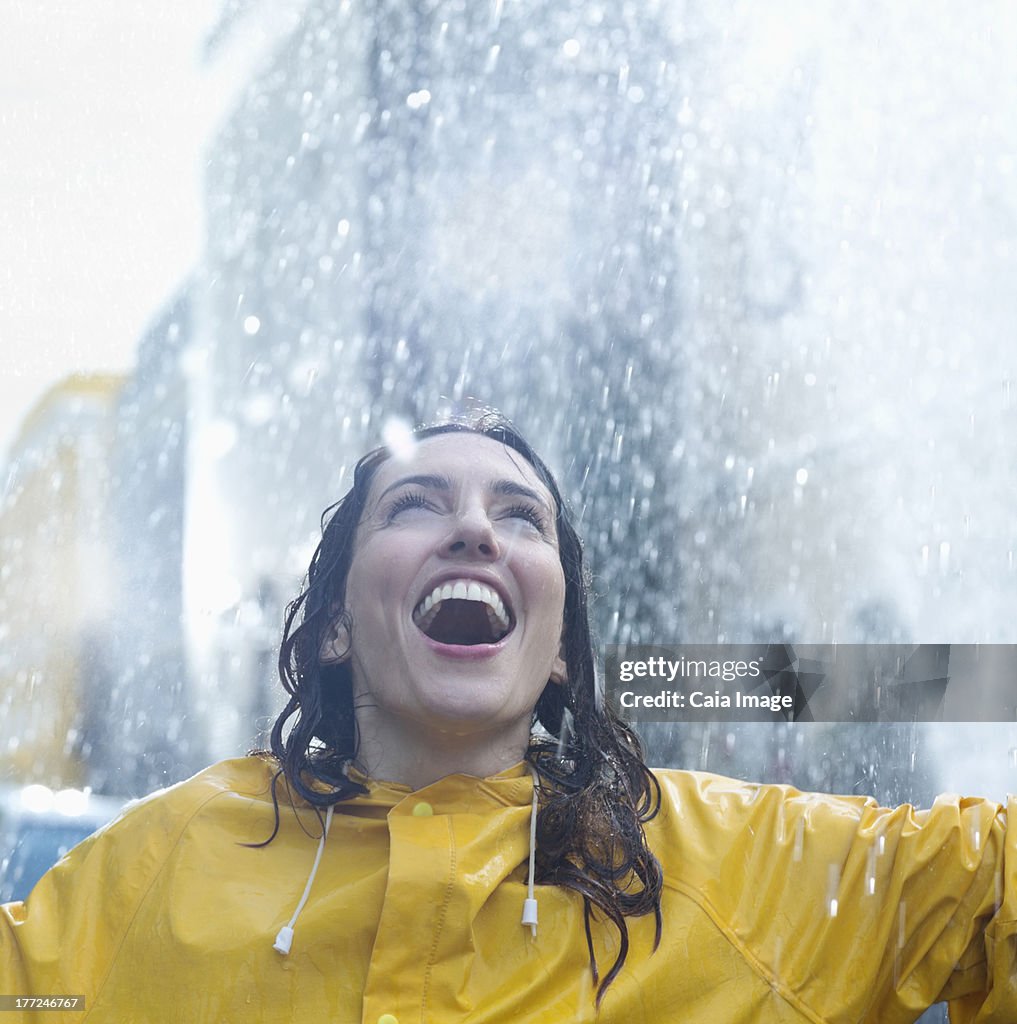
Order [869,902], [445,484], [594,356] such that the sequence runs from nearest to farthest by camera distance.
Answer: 1. [869,902]
2. [445,484]
3. [594,356]

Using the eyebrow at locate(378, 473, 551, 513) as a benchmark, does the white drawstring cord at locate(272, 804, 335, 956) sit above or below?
below

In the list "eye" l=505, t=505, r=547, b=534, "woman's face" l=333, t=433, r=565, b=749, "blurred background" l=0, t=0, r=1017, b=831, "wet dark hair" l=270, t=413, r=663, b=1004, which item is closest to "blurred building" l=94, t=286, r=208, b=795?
"blurred background" l=0, t=0, r=1017, b=831

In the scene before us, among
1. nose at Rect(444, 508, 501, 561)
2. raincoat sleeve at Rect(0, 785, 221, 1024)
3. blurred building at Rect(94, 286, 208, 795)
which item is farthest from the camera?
blurred building at Rect(94, 286, 208, 795)

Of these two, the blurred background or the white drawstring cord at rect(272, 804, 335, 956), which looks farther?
the blurred background

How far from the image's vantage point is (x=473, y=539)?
1.33m

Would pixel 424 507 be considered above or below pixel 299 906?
above

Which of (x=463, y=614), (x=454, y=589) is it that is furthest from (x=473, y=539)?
(x=463, y=614)

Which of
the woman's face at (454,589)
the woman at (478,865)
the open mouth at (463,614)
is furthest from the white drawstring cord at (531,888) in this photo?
the open mouth at (463,614)

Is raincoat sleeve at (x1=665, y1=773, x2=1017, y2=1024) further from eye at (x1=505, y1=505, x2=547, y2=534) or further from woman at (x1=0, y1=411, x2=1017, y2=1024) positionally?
eye at (x1=505, y1=505, x2=547, y2=534)

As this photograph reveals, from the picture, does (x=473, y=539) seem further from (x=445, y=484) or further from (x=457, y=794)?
(x=457, y=794)

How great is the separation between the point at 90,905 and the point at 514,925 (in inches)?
19.0

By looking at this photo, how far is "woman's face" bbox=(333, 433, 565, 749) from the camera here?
1.29m

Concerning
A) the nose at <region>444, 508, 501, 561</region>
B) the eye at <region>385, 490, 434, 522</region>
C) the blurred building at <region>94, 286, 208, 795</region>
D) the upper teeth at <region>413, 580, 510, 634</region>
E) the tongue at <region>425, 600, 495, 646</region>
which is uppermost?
the eye at <region>385, 490, 434, 522</region>

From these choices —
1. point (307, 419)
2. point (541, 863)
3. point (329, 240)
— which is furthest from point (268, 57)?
point (541, 863)
